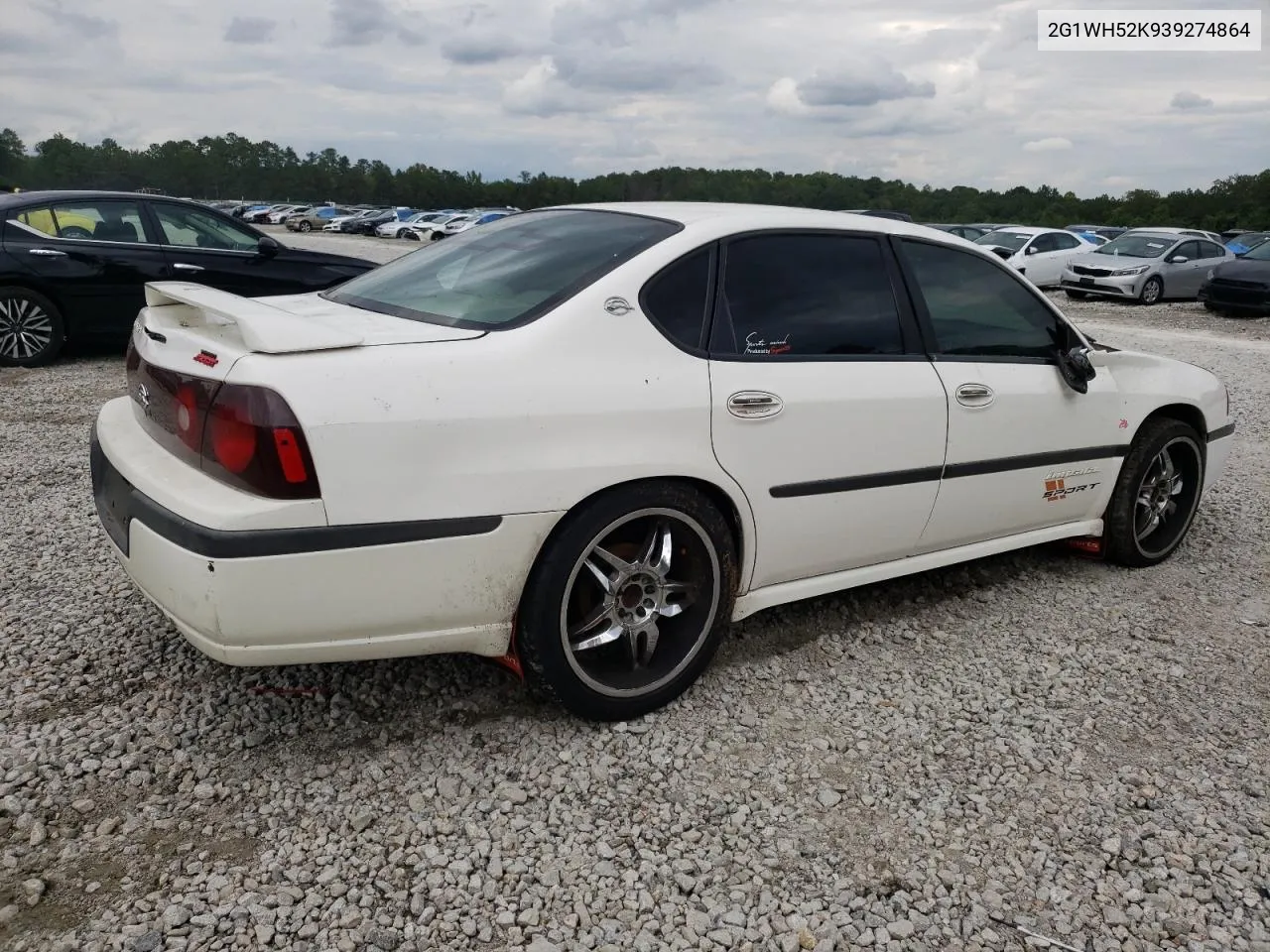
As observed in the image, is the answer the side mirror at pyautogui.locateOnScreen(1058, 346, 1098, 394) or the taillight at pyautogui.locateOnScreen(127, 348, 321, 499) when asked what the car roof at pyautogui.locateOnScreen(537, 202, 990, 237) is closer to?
the side mirror at pyautogui.locateOnScreen(1058, 346, 1098, 394)

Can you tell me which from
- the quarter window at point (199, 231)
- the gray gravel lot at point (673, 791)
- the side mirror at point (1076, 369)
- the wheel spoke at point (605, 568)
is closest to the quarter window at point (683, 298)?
the wheel spoke at point (605, 568)

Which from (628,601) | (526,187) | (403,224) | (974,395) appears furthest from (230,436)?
(526,187)

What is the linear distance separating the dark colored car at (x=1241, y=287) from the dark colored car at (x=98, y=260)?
14.2 meters

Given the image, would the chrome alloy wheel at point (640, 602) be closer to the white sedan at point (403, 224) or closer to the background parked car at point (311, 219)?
the white sedan at point (403, 224)

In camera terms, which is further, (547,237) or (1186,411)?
(1186,411)

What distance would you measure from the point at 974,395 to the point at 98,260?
7.22 metres

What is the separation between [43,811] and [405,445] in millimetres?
1273

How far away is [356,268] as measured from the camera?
899 centimetres

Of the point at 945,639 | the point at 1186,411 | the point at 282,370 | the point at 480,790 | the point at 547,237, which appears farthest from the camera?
the point at 1186,411

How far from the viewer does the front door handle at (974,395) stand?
11.7ft

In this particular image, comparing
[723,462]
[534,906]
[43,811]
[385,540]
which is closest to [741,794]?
[534,906]

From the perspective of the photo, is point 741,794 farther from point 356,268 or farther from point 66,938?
point 356,268

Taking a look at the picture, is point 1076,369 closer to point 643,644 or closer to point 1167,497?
point 1167,497

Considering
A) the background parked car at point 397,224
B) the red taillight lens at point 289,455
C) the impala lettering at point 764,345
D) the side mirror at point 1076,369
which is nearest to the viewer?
the red taillight lens at point 289,455
